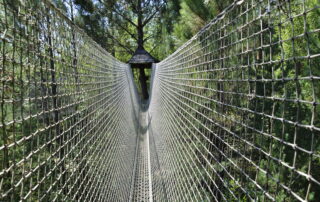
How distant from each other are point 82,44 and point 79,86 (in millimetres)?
274

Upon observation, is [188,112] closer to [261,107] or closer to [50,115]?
[261,107]

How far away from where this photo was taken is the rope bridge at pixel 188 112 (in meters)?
0.69

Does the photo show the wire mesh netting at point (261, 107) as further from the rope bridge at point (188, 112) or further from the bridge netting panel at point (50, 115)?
the bridge netting panel at point (50, 115)

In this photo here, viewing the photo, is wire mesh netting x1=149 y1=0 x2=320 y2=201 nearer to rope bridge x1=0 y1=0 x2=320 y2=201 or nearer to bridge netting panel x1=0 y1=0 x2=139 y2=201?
rope bridge x1=0 y1=0 x2=320 y2=201

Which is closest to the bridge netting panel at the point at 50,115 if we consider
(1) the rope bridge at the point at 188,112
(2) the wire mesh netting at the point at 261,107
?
(1) the rope bridge at the point at 188,112

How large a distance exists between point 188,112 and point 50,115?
97 centimetres

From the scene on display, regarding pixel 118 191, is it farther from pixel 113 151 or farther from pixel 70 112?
pixel 70 112

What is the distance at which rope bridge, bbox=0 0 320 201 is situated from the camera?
2.26ft

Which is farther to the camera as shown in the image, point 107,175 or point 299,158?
point 107,175

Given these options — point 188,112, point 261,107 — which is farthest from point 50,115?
point 261,107

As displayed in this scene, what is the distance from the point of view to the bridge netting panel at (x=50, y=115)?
690 millimetres

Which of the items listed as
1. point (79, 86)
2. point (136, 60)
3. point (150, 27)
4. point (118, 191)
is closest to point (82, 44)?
point (79, 86)

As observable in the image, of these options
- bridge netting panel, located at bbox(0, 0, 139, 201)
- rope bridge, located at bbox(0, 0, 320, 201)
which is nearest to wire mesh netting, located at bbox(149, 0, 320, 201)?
rope bridge, located at bbox(0, 0, 320, 201)

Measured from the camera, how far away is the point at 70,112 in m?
1.27
